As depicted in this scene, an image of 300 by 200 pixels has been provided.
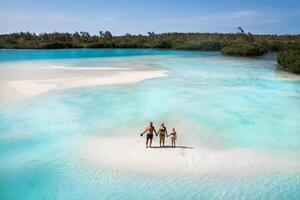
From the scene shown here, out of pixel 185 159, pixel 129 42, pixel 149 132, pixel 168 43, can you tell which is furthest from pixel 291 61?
pixel 129 42

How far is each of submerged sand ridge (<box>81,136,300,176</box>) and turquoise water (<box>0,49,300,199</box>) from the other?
546 mm

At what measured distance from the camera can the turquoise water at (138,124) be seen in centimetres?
1255

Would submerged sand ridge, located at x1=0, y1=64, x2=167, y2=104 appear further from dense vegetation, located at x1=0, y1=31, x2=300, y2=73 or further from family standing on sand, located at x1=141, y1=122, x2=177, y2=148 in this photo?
dense vegetation, located at x1=0, y1=31, x2=300, y2=73

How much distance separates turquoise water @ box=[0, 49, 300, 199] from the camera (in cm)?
1255

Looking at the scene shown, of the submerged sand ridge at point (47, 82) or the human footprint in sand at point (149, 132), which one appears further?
the submerged sand ridge at point (47, 82)

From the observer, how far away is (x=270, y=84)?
35.9m

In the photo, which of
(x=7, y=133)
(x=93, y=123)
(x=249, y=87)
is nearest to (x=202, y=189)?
(x=93, y=123)

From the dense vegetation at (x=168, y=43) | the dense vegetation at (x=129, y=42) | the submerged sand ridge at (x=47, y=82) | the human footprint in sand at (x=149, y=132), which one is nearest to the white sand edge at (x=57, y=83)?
the submerged sand ridge at (x=47, y=82)

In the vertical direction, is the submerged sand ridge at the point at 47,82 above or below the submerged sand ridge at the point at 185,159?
above

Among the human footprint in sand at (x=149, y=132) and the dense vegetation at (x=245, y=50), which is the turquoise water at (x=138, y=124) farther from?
the dense vegetation at (x=245, y=50)

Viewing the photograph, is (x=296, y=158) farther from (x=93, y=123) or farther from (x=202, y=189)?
(x=93, y=123)

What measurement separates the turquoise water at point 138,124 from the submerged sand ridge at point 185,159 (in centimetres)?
55

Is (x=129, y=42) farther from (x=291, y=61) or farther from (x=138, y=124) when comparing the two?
(x=138, y=124)

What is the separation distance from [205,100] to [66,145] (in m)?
13.5
